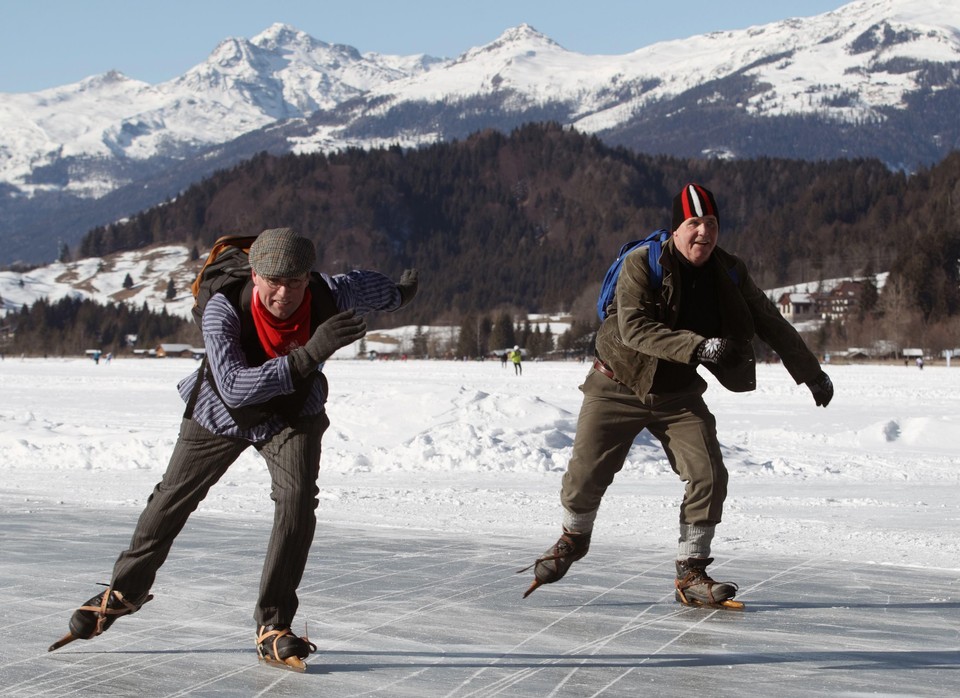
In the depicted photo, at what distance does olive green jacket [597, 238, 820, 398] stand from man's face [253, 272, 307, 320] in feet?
5.03

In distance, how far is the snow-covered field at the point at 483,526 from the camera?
530cm

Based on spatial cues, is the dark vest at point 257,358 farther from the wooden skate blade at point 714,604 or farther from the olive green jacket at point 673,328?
the wooden skate blade at point 714,604

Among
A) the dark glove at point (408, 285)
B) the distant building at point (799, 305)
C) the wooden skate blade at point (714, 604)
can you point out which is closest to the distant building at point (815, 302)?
the distant building at point (799, 305)

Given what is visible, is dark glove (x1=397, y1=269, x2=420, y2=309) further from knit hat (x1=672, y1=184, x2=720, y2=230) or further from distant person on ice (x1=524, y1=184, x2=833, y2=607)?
knit hat (x1=672, y1=184, x2=720, y2=230)

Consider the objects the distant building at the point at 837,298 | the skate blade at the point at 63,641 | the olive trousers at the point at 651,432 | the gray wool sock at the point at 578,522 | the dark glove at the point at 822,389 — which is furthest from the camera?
the distant building at the point at 837,298

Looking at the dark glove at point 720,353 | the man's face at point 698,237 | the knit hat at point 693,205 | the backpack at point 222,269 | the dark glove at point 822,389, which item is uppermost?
→ the knit hat at point 693,205

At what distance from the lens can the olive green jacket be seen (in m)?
5.34

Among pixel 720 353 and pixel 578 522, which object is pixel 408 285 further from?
pixel 578 522

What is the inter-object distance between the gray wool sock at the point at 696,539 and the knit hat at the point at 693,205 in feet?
4.71

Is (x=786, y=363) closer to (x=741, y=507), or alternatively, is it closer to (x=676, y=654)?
(x=676, y=654)

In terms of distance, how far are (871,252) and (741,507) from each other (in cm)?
19367

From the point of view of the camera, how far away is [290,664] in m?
4.83

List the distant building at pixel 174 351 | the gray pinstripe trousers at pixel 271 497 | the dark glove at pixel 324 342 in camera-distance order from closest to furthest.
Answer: the dark glove at pixel 324 342, the gray pinstripe trousers at pixel 271 497, the distant building at pixel 174 351

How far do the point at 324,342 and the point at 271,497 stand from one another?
2.38 ft
